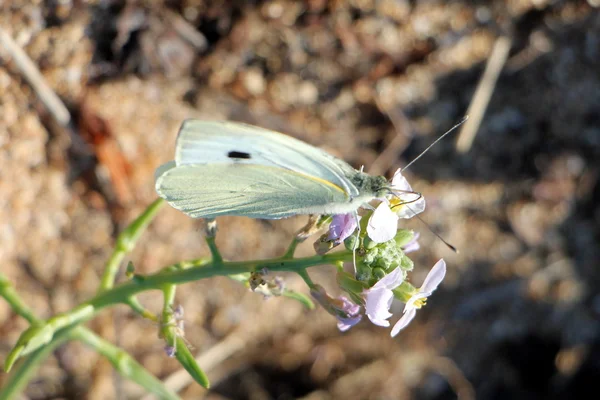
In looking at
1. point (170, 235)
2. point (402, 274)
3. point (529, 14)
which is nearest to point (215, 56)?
point (170, 235)

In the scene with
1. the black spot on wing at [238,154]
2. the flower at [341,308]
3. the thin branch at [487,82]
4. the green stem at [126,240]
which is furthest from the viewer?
the thin branch at [487,82]

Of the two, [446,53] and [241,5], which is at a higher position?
[241,5]

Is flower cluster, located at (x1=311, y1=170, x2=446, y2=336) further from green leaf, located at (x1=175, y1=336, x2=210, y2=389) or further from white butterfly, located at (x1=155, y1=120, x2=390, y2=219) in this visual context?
green leaf, located at (x1=175, y1=336, x2=210, y2=389)

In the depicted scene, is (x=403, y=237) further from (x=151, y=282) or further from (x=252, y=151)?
(x=151, y=282)

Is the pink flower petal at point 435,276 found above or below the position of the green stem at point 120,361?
above

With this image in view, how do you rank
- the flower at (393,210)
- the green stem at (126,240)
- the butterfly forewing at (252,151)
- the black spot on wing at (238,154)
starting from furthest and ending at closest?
the green stem at (126,240) < the flower at (393,210) < the black spot on wing at (238,154) < the butterfly forewing at (252,151)

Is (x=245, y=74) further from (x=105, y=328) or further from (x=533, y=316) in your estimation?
(x=533, y=316)

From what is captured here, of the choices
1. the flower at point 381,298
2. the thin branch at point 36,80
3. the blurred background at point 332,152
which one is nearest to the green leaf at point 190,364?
the flower at point 381,298

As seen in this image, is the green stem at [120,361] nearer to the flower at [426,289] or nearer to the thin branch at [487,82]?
the flower at [426,289]
